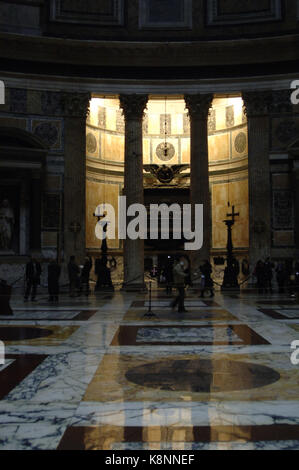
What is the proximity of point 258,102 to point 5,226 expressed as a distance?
1444cm

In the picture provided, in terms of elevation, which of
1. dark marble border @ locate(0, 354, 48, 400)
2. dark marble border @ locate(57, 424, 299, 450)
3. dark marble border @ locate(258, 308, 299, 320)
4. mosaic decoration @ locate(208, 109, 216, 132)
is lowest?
dark marble border @ locate(258, 308, 299, 320)

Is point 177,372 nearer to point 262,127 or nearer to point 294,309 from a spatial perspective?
point 294,309

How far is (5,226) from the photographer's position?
25.8m

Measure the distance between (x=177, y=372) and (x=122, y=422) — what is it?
7.13 ft

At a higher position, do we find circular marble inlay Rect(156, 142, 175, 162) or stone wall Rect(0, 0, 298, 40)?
stone wall Rect(0, 0, 298, 40)

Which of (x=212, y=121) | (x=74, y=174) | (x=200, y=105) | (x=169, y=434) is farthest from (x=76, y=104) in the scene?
(x=169, y=434)

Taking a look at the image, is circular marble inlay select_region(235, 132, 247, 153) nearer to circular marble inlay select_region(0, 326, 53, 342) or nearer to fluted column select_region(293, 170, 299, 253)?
fluted column select_region(293, 170, 299, 253)

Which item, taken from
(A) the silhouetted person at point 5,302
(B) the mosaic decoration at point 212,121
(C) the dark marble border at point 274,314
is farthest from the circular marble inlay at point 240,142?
(A) the silhouetted person at point 5,302

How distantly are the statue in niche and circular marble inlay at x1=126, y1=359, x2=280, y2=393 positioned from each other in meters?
19.8

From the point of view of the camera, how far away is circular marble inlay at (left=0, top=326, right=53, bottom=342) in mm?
9742

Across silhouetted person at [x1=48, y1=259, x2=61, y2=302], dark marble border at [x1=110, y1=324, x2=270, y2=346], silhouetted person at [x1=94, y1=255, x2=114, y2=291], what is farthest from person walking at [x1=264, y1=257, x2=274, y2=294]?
dark marble border at [x1=110, y1=324, x2=270, y2=346]

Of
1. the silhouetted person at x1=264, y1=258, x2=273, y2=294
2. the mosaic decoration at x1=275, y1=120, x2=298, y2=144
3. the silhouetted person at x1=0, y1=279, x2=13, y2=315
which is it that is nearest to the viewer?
the silhouetted person at x1=0, y1=279, x2=13, y2=315

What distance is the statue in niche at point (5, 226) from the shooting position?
25.8 metres

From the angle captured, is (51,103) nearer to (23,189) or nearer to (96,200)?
(23,189)
